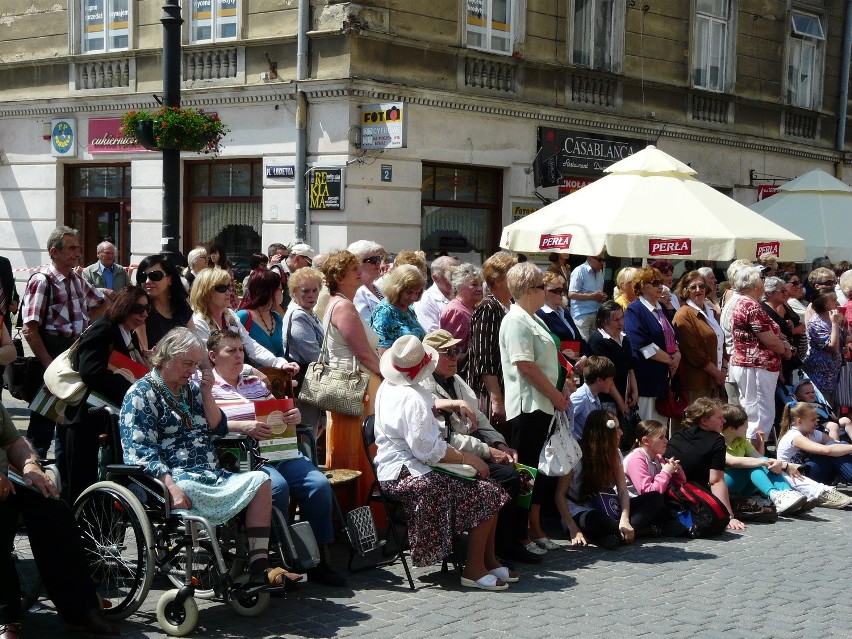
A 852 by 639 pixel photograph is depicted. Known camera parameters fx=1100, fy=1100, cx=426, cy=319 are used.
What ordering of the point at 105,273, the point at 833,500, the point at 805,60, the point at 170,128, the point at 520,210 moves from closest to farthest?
the point at 833,500 < the point at 170,128 < the point at 105,273 < the point at 520,210 < the point at 805,60

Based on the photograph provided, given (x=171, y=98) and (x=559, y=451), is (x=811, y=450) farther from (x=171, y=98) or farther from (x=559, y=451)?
(x=171, y=98)

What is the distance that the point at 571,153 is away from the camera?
1888 cm

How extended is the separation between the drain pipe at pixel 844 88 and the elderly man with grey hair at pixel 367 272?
19541 millimetres

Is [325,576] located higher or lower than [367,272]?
lower

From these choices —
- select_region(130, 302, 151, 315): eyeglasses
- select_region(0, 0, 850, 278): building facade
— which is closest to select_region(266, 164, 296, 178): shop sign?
select_region(0, 0, 850, 278): building facade

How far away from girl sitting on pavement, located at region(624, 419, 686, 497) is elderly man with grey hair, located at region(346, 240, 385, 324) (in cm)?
231

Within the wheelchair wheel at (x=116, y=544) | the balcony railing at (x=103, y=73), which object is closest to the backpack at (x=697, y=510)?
the wheelchair wheel at (x=116, y=544)

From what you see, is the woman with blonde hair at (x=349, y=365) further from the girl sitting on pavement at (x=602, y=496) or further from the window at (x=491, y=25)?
the window at (x=491, y=25)

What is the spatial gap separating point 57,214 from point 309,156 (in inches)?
237

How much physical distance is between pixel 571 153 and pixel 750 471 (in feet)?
35.0

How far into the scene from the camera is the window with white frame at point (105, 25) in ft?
61.5

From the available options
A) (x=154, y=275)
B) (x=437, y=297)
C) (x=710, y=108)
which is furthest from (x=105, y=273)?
(x=710, y=108)

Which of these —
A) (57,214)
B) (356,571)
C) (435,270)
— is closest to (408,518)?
(356,571)

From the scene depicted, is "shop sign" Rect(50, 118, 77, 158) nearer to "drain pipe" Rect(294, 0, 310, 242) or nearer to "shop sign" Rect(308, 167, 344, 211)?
"drain pipe" Rect(294, 0, 310, 242)
